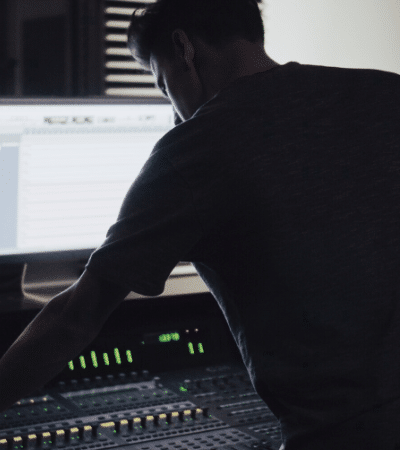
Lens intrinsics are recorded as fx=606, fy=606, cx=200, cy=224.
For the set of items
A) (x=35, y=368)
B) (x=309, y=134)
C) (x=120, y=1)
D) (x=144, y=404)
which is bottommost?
(x=144, y=404)

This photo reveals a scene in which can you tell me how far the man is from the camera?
2.31 feet

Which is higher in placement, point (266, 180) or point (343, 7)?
point (343, 7)

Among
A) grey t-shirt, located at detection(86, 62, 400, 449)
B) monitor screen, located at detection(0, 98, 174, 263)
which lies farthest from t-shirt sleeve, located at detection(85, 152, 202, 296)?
monitor screen, located at detection(0, 98, 174, 263)

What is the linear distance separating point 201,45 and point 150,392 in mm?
627

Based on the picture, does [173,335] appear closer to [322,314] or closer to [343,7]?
[322,314]

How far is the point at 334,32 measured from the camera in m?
1.98

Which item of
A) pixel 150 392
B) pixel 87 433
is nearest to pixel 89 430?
pixel 87 433

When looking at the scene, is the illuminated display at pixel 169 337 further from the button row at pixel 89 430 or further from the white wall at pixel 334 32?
the white wall at pixel 334 32

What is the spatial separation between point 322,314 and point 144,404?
0.46 metres

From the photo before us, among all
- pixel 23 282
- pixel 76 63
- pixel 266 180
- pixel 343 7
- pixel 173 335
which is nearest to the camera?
pixel 266 180

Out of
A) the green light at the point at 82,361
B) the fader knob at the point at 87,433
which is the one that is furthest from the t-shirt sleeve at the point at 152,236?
the green light at the point at 82,361

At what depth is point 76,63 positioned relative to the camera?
66.7 inches

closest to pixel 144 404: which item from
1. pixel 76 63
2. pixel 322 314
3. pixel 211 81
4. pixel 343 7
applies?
pixel 322 314

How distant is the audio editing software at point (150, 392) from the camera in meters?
0.93
